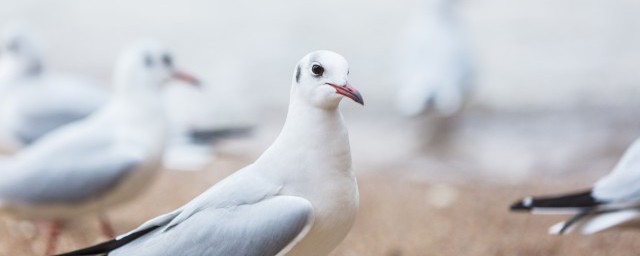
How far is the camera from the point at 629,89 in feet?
30.4

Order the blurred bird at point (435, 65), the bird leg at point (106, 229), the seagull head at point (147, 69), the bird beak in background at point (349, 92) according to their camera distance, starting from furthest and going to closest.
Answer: the blurred bird at point (435, 65) < the seagull head at point (147, 69) < the bird leg at point (106, 229) < the bird beak in background at point (349, 92)

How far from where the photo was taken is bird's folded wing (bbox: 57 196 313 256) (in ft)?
9.30

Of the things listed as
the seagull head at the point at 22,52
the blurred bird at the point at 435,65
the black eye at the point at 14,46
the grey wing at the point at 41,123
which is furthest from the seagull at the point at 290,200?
the blurred bird at the point at 435,65

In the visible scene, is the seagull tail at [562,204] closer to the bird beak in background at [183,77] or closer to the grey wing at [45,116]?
the bird beak in background at [183,77]

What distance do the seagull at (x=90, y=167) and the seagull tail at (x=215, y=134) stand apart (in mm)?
1237

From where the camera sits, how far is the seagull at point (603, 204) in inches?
142

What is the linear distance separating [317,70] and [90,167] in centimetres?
179

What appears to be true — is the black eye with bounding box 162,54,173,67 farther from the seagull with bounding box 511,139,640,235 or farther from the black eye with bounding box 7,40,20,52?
the black eye with bounding box 7,40,20,52

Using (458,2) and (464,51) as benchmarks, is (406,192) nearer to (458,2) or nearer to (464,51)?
(464,51)

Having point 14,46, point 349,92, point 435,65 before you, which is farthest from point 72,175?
point 435,65

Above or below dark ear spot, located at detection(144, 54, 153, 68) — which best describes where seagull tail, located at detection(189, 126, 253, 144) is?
below

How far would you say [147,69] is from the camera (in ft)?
15.9

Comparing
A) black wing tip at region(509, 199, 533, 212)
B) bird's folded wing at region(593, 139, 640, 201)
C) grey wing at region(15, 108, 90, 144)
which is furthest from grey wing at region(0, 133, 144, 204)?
bird's folded wing at region(593, 139, 640, 201)

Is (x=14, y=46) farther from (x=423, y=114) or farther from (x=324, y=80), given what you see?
(x=324, y=80)
